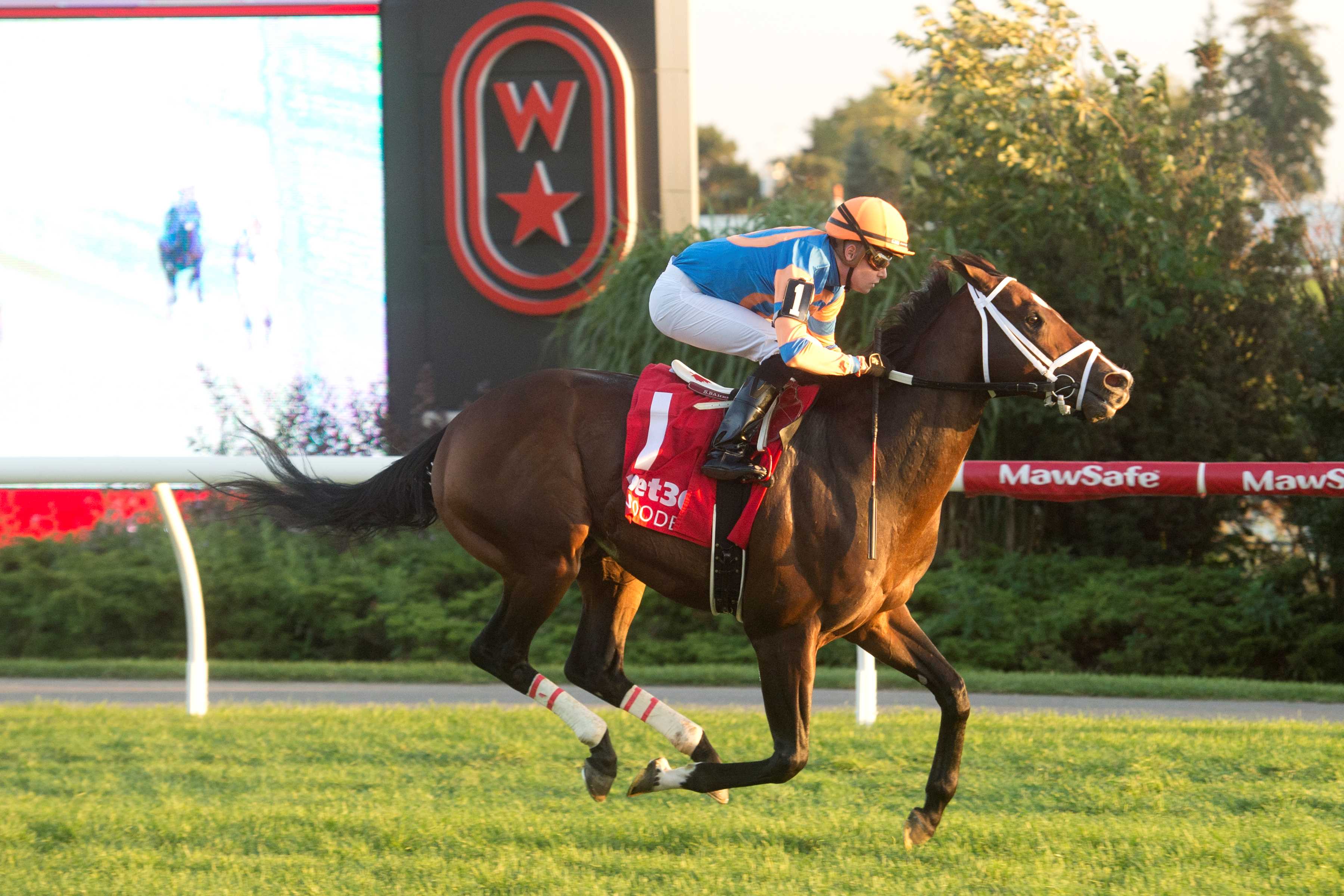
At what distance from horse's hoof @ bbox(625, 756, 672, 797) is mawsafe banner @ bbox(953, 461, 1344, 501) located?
6.93ft

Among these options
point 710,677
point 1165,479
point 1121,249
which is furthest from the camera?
point 1121,249

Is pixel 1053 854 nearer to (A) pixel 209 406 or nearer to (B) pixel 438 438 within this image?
(B) pixel 438 438

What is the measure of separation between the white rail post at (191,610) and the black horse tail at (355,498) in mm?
1594

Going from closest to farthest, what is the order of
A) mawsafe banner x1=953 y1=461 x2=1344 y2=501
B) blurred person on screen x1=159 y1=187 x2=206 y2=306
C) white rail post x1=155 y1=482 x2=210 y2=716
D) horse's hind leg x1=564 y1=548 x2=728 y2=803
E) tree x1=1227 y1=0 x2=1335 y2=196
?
horse's hind leg x1=564 y1=548 x2=728 y2=803
mawsafe banner x1=953 y1=461 x2=1344 y2=501
white rail post x1=155 y1=482 x2=210 y2=716
blurred person on screen x1=159 y1=187 x2=206 y2=306
tree x1=1227 y1=0 x2=1335 y2=196

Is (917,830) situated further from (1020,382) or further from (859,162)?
(859,162)

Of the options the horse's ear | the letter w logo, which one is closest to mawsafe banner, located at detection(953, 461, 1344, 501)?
the horse's ear

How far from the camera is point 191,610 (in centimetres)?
669

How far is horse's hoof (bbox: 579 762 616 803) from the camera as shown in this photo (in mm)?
4578

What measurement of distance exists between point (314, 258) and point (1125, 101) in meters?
8.97

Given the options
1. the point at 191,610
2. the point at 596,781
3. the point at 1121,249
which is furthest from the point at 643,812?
the point at 1121,249

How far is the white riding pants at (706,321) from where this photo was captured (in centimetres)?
454

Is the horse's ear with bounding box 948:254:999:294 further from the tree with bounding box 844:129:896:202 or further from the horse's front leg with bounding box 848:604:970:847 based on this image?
the tree with bounding box 844:129:896:202

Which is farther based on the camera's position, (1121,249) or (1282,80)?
(1282,80)

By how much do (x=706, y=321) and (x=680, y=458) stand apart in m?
0.51
